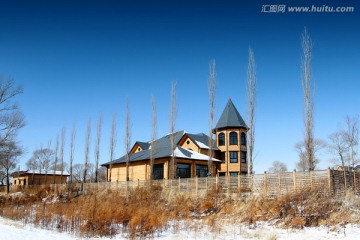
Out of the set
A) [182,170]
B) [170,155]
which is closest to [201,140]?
[182,170]

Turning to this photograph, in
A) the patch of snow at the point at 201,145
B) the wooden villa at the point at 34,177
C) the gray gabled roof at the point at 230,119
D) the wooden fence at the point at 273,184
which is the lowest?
the wooden villa at the point at 34,177

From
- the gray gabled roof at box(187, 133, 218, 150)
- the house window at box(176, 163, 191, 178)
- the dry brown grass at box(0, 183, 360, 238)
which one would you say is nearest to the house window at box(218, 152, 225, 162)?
the gray gabled roof at box(187, 133, 218, 150)

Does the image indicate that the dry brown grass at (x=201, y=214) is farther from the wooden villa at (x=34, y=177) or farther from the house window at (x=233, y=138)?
the wooden villa at (x=34, y=177)

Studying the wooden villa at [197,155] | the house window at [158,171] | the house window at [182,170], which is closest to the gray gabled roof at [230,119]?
the wooden villa at [197,155]

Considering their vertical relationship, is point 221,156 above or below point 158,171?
above

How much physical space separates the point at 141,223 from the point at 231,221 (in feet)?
12.8

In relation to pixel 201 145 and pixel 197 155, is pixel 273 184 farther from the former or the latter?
pixel 201 145

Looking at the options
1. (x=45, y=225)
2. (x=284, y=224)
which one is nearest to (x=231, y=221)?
(x=284, y=224)

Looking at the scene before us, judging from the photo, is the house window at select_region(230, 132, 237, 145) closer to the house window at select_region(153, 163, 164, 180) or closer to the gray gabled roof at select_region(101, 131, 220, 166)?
the gray gabled roof at select_region(101, 131, 220, 166)

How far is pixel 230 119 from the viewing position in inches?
1433

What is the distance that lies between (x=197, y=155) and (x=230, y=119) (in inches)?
255

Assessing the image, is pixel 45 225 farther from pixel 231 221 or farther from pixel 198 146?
pixel 198 146

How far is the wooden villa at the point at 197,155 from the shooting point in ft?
104

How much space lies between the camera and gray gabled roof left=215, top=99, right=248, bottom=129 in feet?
117
